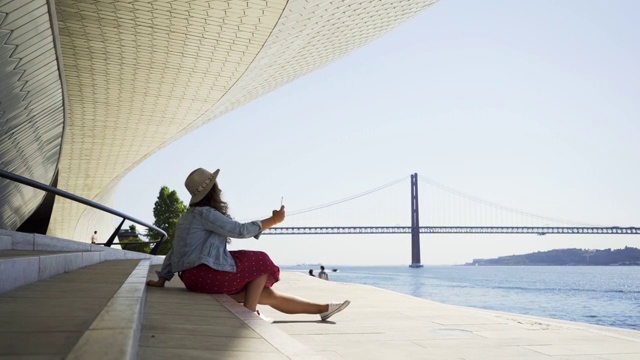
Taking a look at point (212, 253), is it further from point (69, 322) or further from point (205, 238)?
point (69, 322)

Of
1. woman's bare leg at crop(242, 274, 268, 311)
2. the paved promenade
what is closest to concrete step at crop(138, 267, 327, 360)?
woman's bare leg at crop(242, 274, 268, 311)

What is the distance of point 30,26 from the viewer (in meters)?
8.13

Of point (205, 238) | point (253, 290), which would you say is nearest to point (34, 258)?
point (205, 238)

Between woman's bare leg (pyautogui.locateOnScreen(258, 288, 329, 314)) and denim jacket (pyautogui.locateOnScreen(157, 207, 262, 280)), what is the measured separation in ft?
1.29

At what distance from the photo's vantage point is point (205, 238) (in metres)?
4.16

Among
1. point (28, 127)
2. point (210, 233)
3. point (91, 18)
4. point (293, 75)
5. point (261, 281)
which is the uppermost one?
point (293, 75)

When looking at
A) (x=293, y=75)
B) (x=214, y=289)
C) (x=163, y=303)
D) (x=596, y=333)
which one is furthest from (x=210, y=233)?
(x=293, y=75)

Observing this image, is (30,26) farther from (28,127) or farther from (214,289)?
(214,289)

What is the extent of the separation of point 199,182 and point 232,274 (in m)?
0.56

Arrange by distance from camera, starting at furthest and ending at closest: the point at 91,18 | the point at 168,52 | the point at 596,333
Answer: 1. the point at 168,52
2. the point at 91,18
3. the point at 596,333

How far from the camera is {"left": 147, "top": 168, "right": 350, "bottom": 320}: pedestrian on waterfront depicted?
13.4 feet

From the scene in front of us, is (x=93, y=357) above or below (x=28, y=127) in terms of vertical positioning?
below

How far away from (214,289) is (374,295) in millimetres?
5235

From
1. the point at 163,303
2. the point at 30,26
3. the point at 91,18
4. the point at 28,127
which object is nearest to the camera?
the point at 163,303
